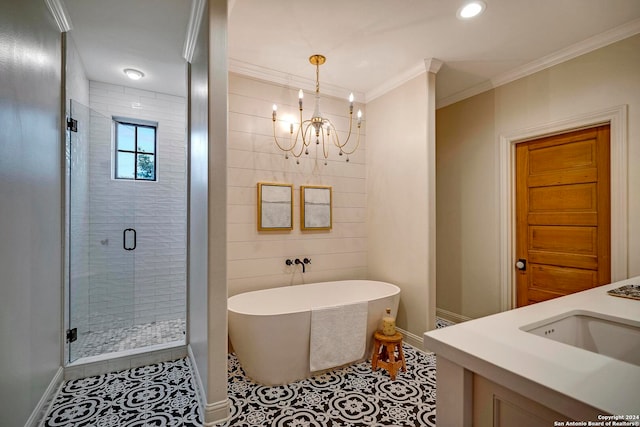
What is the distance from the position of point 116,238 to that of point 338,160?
2515 mm

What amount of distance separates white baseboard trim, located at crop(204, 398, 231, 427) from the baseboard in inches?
37.8

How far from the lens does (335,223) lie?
3.52 metres

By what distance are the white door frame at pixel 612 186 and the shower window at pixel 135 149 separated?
3859 mm

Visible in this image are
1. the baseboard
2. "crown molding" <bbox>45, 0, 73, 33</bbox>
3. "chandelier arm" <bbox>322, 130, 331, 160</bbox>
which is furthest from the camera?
"chandelier arm" <bbox>322, 130, 331, 160</bbox>

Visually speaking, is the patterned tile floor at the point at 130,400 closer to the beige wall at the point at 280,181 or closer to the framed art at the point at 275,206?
the beige wall at the point at 280,181

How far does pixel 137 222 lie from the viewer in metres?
3.37

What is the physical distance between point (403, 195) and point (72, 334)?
318 cm

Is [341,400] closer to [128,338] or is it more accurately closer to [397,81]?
[128,338]

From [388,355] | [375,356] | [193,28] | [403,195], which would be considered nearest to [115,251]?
[193,28]

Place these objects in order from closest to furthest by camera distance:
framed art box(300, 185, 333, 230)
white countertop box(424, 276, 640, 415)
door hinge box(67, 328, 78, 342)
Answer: white countertop box(424, 276, 640, 415)
door hinge box(67, 328, 78, 342)
framed art box(300, 185, 333, 230)

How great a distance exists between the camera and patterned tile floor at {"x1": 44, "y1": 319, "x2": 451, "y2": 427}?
1.91 m

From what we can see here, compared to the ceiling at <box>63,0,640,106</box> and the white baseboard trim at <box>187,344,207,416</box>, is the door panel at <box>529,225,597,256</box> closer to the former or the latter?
the ceiling at <box>63,0,640,106</box>

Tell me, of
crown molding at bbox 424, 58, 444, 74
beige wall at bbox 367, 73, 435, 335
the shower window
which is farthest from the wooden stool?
the shower window

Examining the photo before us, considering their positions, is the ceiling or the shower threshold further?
the shower threshold
